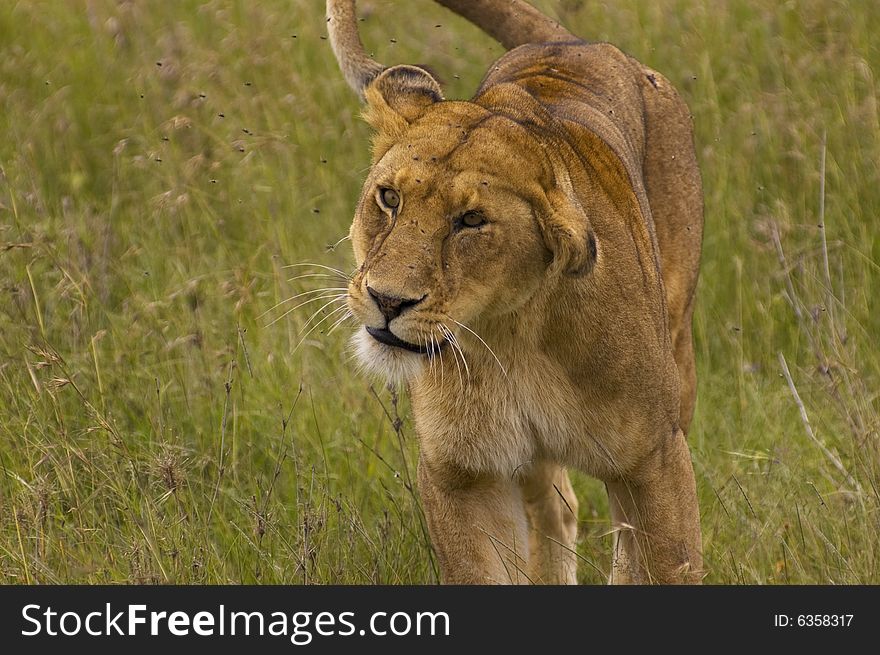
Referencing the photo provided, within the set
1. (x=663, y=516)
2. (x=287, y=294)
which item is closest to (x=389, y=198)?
(x=663, y=516)

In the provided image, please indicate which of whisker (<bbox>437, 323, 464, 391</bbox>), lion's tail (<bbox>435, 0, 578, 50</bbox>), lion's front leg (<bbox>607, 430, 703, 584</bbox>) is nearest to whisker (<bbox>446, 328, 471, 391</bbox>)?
whisker (<bbox>437, 323, 464, 391</bbox>)

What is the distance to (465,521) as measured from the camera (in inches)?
144

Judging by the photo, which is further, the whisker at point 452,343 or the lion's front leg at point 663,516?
the lion's front leg at point 663,516

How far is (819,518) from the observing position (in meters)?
4.03

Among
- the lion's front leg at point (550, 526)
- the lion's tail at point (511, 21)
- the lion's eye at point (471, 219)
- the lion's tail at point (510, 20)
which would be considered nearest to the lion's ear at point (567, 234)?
the lion's eye at point (471, 219)

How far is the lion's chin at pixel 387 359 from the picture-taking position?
317cm

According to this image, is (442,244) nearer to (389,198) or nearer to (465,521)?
(389,198)

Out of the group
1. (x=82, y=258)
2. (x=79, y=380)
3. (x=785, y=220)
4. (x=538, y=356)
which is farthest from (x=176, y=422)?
(x=785, y=220)

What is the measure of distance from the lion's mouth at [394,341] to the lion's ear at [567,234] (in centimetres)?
33

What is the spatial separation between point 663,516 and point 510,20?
79.4 inches

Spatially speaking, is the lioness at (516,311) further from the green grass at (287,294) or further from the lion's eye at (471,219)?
the green grass at (287,294)

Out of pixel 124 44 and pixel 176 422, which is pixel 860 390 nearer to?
pixel 176 422

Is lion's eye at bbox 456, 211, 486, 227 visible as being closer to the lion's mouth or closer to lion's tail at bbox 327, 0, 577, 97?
the lion's mouth

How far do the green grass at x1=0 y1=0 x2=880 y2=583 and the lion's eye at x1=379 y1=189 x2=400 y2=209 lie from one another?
94cm
